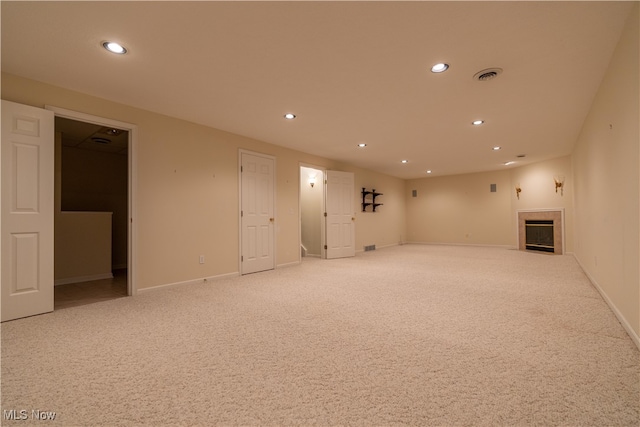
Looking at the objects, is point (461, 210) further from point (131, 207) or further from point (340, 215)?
point (131, 207)

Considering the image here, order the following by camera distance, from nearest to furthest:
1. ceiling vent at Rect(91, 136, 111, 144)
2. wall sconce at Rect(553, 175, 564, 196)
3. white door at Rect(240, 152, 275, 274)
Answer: white door at Rect(240, 152, 275, 274)
ceiling vent at Rect(91, 136, 111, 144)
wall sconce at Rect(553, 175, 564, 196)

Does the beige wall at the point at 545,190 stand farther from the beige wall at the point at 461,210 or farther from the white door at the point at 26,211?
the white door at the point at 26,211

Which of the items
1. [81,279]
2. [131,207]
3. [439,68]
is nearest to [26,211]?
[131,207]

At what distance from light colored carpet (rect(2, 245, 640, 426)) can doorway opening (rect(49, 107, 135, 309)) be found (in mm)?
1242

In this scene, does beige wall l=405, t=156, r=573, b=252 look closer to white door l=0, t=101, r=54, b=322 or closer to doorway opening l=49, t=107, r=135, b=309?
doorway opening l=49, t=107, r=135, b=309

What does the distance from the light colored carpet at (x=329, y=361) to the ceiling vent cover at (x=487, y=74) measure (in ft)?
8.06

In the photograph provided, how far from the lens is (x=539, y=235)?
8.14 metres

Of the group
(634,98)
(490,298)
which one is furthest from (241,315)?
(634,98)

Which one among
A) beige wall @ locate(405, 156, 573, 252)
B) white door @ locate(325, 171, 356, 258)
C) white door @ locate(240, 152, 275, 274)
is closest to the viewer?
white door @ locate(240, 152, 275, 274)

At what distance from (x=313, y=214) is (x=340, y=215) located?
0.71 m

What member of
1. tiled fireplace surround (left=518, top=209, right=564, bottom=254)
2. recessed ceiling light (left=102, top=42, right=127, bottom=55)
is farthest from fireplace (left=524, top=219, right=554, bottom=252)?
recessed ceiling light (left=102, top=42, right=127, bottom=55)

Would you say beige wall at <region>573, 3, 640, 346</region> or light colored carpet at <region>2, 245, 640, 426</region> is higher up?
beige wall at <region>573, 3, 640, 346</region>

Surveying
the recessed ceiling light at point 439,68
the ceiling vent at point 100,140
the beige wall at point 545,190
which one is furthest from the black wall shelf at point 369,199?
the ceiling vent at point 100,140

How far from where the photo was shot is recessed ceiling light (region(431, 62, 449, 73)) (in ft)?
9.53
